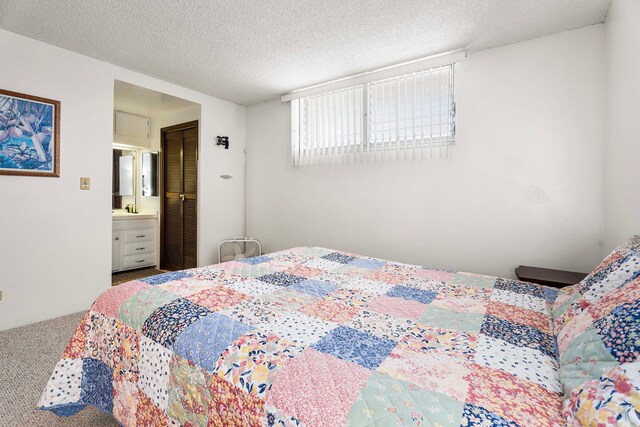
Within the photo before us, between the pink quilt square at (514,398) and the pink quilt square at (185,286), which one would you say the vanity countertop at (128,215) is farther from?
Answer: the pink quilt square at (514,398)

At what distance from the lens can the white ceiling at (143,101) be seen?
3637 millimetres

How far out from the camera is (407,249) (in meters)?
3.19

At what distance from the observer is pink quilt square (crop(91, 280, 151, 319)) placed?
1454mm

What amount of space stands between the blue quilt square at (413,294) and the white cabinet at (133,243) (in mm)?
4168

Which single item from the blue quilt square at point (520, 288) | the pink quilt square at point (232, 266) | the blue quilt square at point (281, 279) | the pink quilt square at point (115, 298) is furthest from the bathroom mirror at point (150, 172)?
the blue quilt square at point (520, 288)

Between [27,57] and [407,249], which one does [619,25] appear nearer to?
[407,249]

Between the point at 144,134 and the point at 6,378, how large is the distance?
3752 millimetres

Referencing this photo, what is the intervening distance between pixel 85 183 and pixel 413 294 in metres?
3.29

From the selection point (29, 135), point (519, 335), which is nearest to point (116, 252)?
point (29, 135)

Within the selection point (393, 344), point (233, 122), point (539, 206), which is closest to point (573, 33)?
point (539, 206)

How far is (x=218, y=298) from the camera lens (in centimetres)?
145

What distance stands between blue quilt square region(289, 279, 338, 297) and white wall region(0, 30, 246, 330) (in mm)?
2635

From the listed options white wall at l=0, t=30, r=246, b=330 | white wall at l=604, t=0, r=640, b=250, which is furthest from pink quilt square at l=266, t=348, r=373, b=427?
white wall at l=0, t=30, r=246, b=330

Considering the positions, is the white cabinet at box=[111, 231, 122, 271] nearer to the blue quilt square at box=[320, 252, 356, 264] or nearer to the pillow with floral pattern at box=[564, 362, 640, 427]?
the blue quilt square at box=[320, 252, 356, 264]
